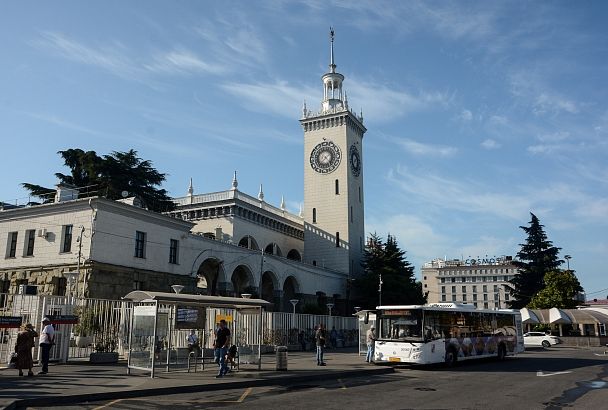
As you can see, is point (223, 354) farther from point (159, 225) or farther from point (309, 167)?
point (309, 167)

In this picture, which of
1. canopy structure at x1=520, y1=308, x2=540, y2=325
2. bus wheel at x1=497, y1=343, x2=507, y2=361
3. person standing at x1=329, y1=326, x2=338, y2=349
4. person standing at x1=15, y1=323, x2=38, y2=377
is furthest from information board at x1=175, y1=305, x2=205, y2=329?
canopy structure at x1=520, y1=308, x2=540, y2=325

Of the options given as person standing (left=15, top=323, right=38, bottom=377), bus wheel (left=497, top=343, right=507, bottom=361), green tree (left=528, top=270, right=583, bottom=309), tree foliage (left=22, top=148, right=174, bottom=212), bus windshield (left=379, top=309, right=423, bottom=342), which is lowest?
bus wheel (left=497, top=343, right=507, bottom=361)

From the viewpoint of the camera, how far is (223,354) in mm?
15961

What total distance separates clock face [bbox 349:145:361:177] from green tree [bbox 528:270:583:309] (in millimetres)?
23541

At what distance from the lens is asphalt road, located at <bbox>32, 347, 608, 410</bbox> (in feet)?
37.0

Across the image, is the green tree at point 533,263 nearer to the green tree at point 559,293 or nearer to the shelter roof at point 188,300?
the green tree at point 559,293

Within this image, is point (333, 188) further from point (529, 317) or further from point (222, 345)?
point (222, 345)

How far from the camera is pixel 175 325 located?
16.5 metres

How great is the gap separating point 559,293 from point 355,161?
1012 inches

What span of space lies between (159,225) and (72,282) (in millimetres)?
6449

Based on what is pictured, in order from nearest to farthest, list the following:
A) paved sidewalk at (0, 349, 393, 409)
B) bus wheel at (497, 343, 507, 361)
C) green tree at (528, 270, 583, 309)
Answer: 1. paved sidewalk at (0, 349, 393, 409)
2. bus wheel at (497, 343, 507, 361)
3. green tree at (528, 270, 583, 309)

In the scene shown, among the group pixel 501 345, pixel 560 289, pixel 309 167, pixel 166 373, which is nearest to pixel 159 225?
pixel 166 373

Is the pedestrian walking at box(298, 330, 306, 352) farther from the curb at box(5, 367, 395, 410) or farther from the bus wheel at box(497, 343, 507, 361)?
the curb at box(5, 367, 395, 410)

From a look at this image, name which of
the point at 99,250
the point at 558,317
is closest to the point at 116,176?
the point at 99,250
